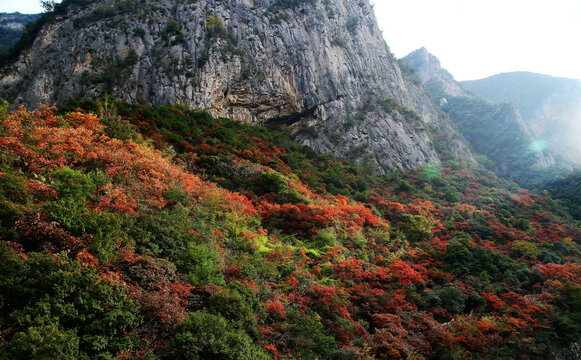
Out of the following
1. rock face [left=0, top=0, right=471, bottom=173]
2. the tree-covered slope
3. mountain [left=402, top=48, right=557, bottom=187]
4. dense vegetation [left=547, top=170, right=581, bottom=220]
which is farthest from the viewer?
mountain [left=402, top=48, right=557, bottom=187]

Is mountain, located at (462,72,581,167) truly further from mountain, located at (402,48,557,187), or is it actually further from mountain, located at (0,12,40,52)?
mountain, located at (0,12,40,52)

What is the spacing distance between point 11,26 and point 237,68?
66.2m

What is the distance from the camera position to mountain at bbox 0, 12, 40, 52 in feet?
168

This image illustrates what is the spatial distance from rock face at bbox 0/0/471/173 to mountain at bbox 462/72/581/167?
43705mm

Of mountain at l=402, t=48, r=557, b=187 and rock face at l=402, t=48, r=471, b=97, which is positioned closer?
mountain at l=402, t=48, r=557, b=187

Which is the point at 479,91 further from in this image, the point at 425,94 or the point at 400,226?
the point at 400,226

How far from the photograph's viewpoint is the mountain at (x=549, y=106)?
225ft

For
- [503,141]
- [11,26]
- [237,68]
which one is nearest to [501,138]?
[503,141]

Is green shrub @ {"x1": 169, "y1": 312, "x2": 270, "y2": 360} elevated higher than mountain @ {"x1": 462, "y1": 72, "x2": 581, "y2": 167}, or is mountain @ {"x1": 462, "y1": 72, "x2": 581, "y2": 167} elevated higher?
mountain @ {"x1": 462, "y1": 72, "x2": 581, "y2": 167}

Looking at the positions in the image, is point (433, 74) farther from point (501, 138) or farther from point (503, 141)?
point (503, 141)

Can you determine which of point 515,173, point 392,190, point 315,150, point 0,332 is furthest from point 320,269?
point 515,173

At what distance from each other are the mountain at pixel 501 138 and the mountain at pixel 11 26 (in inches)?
3481

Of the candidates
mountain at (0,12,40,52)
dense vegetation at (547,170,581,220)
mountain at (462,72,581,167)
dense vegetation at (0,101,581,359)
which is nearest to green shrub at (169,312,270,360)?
dense vegetation at (0,101,581,359)

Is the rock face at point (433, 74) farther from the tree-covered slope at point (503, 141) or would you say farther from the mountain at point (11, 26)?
the mountain at point (11, 26)
